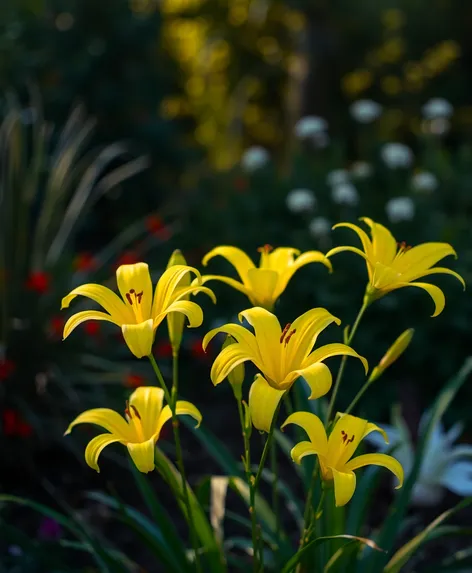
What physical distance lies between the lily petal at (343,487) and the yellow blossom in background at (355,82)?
5502mm

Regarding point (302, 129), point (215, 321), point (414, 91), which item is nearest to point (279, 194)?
point (302, 129)

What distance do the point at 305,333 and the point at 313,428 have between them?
0.15 m

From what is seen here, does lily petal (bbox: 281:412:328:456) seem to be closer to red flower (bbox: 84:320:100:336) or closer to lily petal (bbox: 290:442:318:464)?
lily petal (bbox: 290:442:318:464)

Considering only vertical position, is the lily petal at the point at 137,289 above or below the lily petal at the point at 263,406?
above

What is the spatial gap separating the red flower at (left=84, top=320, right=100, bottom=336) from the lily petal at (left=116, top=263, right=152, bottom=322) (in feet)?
4.59

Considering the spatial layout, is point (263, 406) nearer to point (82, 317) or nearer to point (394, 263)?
point (82, 317)

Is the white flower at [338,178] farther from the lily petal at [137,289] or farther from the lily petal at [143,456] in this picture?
the lily petal at [143,456]

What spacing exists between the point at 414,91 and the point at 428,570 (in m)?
5.19

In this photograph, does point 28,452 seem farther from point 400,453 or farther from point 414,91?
point 414,91

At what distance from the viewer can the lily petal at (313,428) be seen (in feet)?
4.24

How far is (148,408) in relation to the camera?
4.67 ft

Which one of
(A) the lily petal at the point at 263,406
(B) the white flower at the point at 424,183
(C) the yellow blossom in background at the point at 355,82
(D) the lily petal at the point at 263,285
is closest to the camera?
(A) the lily petal at the point at 263,406

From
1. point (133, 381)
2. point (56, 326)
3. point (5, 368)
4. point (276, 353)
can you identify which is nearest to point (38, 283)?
point (56, 326)

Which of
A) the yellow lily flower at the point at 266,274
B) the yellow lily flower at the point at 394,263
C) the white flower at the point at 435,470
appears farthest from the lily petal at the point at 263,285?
the white flower at the point at 435,470
